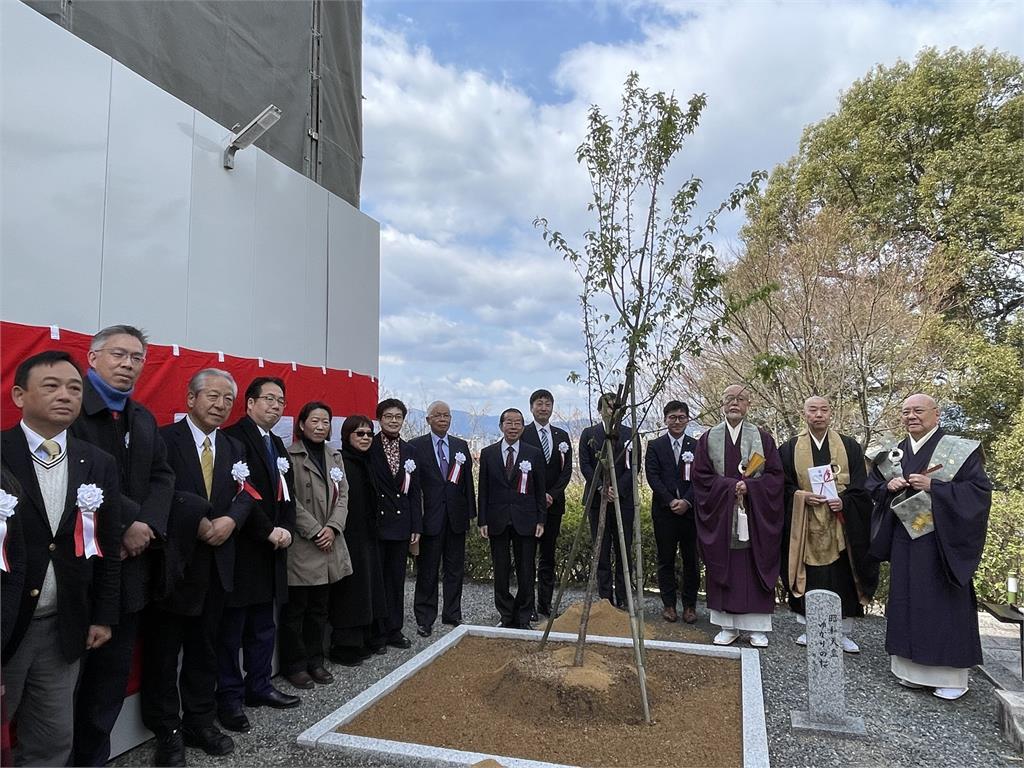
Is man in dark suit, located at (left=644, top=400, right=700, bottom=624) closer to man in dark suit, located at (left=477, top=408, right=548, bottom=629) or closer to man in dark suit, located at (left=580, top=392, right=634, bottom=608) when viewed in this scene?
man in dark suit, located at (left=580, top=392, right=634, bottom=608)

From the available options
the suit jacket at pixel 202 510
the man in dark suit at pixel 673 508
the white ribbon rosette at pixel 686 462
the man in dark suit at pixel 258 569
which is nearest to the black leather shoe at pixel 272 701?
the man in dark suit at pixel 258 569

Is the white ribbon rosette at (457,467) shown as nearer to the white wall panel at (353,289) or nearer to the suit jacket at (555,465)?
the suit jacket at (555,465)

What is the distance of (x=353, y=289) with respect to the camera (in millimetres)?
6223

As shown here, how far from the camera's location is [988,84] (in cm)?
1437

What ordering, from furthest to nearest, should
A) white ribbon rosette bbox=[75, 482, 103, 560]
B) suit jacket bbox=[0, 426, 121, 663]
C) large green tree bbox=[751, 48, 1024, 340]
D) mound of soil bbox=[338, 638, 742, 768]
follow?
large green tree bbox=[751, 48, 1024, 340] < mound of soil bbox=[338, 638, 742, 768] < white ribbon rosette bbox=[75, 482, 103, 560] < suit jacket bbox=[0, 426, 121, 663]

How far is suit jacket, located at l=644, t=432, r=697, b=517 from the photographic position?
6.29m

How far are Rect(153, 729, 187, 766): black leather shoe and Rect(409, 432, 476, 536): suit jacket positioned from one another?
258 centimetres

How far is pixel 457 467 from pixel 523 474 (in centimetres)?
58

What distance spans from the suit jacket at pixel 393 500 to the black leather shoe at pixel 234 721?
1677 mm

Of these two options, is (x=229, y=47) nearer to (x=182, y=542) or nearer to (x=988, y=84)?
(x=182, y=542)

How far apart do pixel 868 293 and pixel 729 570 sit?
791cm

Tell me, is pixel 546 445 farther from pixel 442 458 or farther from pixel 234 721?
pixel 234 721

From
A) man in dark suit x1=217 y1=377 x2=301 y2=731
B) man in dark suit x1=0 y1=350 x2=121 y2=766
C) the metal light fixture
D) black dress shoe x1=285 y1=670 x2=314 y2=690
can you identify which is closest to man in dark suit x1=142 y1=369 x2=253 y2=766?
man in dark suit x1=217 y1=377 x2=301 y2=731

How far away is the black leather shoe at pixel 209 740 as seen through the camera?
342cm
